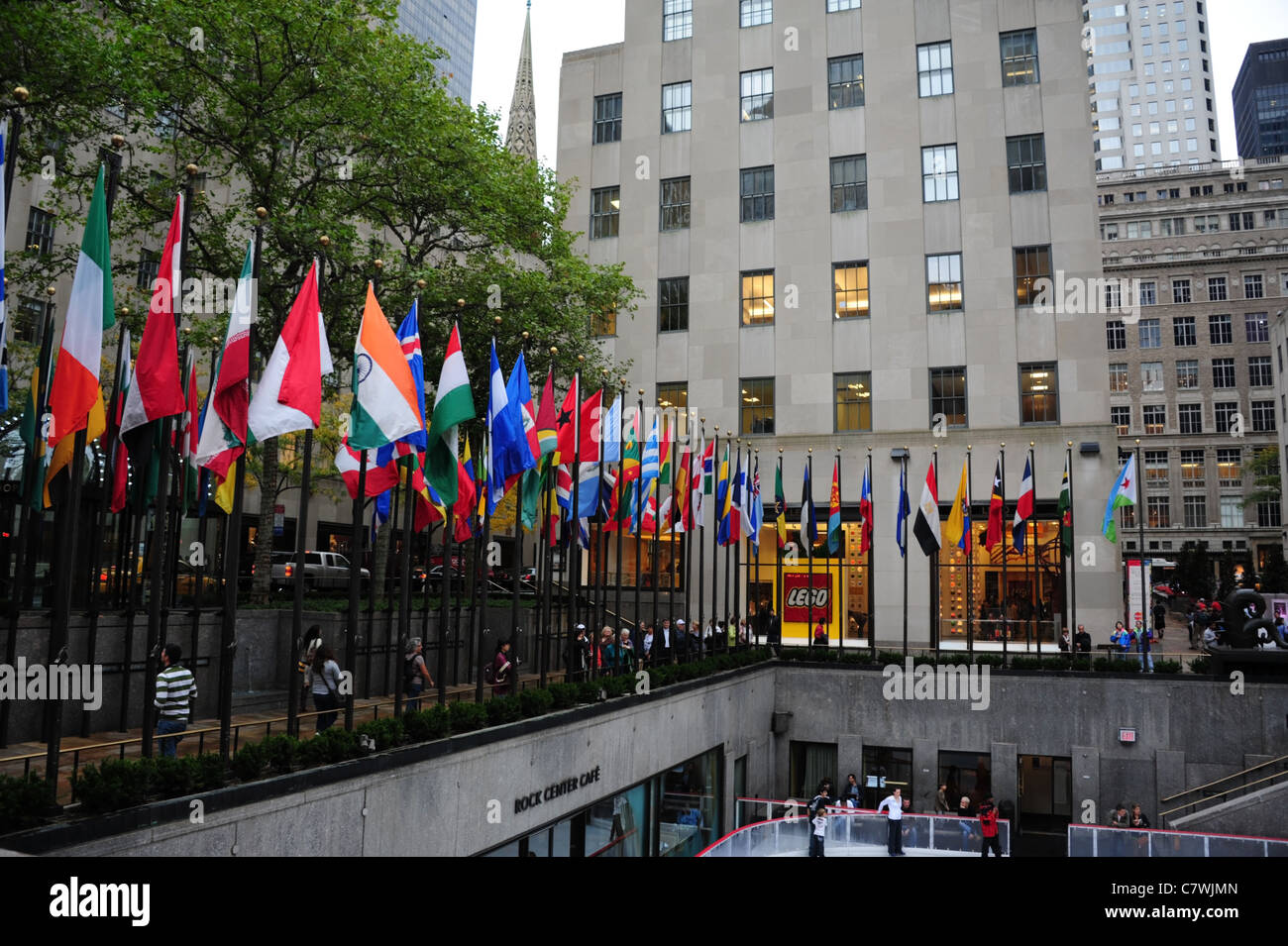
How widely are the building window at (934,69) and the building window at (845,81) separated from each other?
2.69 metres

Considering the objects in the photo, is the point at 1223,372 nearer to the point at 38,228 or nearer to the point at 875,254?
the point at 875,254

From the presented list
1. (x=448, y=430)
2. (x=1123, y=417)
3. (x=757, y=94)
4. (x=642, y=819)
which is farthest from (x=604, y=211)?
(x=1123, y=417)

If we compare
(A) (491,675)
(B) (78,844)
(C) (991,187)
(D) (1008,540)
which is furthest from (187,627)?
(C) (991,187)

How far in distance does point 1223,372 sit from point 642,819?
99.6 m

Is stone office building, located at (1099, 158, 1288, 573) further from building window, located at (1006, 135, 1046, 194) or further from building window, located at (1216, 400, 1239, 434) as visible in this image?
building window, located at (1006, 135, 1046, 194)

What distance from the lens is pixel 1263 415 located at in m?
94.1

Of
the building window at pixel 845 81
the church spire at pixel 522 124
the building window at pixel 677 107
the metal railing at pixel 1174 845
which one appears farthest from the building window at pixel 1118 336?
the metal railing at pixel 1174 845

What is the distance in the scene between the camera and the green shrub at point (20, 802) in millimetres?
8359

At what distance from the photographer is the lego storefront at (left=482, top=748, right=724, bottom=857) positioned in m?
16.6

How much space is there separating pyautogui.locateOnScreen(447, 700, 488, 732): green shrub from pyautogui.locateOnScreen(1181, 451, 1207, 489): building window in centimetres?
9960

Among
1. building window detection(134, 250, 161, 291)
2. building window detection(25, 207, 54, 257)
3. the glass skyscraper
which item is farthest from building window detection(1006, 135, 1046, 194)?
the glass skyscraper

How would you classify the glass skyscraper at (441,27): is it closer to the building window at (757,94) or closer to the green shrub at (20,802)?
the building window at (757,94)

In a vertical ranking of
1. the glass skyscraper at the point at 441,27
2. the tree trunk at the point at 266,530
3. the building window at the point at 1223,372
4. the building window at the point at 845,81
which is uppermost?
the glass skyscraper at the point at 441,27
